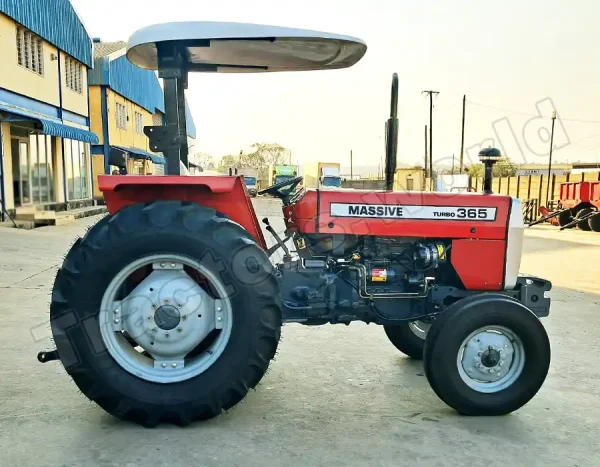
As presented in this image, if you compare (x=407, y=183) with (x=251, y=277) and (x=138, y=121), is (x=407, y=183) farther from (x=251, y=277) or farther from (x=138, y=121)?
(x=138, y=121)

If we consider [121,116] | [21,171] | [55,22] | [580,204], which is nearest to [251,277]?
[21,171]

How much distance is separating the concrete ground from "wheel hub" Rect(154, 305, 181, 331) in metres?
0.52

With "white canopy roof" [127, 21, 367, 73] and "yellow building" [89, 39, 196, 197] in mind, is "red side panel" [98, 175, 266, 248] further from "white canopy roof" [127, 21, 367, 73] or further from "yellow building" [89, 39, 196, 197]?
"yellow building" [89, 39, 196, 197]

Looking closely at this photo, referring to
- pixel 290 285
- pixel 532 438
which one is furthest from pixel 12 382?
pixel 532 438

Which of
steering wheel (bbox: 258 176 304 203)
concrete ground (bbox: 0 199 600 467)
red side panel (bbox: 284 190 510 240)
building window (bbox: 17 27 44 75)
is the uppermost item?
building window (bbox: 17 27 44 75)

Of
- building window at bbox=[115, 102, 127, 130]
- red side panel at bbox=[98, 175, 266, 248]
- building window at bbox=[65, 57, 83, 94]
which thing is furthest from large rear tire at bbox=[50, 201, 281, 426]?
building window at bbox=[115, 102, 127, 130]

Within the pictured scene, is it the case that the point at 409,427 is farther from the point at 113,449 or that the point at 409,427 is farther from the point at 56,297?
the point at 56,297

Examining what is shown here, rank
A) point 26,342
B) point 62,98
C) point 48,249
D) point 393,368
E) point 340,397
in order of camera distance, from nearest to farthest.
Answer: point 340,397
point 393,368
point 26,342
point 48,249
point 62,98

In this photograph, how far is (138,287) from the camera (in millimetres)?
3080

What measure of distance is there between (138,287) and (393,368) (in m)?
1.93

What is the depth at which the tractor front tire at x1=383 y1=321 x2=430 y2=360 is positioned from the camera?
4.23 m

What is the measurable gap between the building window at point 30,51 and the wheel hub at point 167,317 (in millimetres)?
16213

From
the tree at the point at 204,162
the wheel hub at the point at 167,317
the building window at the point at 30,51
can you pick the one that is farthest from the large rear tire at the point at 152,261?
the building window at the point at 30,51

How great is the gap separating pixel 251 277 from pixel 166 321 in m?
0.53
